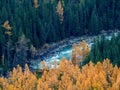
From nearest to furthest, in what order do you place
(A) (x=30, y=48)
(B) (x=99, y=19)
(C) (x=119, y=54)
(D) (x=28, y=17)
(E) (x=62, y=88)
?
1. (E) (x=62, y=88)
2. (C) (x=119, y=54)
3. (A) (x=30, y=48)
4. (D) (x=28, y=17)
5. (B) (x=99, y=19)

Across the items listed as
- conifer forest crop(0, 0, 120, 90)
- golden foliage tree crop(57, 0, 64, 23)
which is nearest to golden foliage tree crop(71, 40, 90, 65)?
conifer forest crop(0, 0, 120, 90)

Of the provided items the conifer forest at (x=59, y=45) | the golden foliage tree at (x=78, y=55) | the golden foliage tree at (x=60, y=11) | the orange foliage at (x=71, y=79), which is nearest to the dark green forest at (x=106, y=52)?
Answer: the conifer forest at (x=59, y=45)

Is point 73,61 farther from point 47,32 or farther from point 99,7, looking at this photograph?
point 99,7

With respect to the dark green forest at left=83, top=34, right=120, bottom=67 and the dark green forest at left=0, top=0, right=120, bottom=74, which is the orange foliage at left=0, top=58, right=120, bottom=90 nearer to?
the dark green forest at left=83, top=34, right=120, bottom=67

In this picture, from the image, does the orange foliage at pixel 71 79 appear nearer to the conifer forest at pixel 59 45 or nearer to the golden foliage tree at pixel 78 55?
the conifer forest at pixel 59 45

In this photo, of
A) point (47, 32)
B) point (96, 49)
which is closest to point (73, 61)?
point (96, 49)
